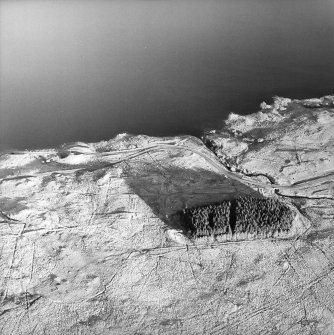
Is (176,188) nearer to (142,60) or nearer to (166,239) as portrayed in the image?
(166,239)

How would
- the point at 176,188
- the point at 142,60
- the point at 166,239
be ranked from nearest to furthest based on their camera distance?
the point at 166,239 → the point at 176,188 → the point at 142,60

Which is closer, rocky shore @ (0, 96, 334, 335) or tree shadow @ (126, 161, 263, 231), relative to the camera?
rocky shore @ (0, 96, 334, 335)

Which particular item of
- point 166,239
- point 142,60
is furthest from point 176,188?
point 142,60

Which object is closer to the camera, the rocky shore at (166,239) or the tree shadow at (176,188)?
the rocky shore at (166,239)

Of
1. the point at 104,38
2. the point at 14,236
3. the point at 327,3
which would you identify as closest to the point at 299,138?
the point at 14,236

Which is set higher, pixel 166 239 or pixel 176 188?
pixel 176 188
